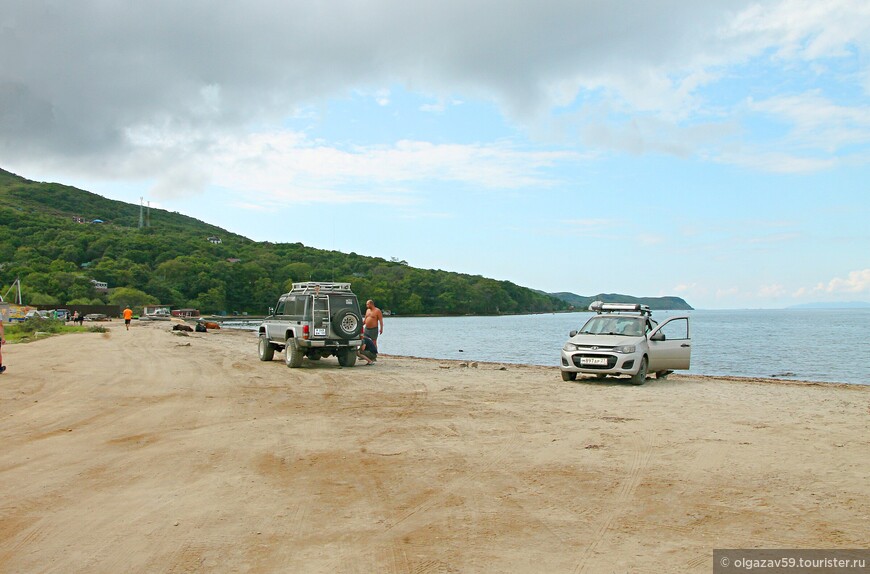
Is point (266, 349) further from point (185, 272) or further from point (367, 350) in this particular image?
point (185, 272)

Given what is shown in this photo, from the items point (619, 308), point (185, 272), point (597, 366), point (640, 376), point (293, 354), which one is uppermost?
point (185, 272)

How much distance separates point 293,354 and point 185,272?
4691 inches

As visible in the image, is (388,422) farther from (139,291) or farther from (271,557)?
(139,291)

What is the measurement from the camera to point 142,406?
1224 centimetres

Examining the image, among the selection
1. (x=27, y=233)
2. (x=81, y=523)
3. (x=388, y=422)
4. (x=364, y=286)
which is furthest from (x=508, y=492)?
(x=27, y=233)

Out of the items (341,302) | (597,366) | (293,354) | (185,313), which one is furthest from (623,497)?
(185,313)

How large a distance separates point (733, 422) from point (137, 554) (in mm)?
8960

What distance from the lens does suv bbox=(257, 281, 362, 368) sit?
1934 cm

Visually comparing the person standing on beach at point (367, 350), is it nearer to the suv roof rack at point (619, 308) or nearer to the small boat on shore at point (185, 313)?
the suv roof rack at point (619, 308)

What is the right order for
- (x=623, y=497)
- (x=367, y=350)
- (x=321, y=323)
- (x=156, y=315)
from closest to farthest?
(x=623, y=497) < (x=321, y=323) < (x=367, y=350) < (x=156, y=315)

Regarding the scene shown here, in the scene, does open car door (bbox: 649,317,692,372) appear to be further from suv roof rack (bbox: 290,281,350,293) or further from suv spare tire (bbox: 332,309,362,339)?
suv roof rack (bbox: 290,281,350,293)

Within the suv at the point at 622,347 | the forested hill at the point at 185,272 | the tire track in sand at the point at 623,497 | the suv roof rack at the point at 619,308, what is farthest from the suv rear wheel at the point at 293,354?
the forested hill at the point at 185,272

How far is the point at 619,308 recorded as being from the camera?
18.3 meters

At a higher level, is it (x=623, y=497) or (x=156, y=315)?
(x=156, y=315)
